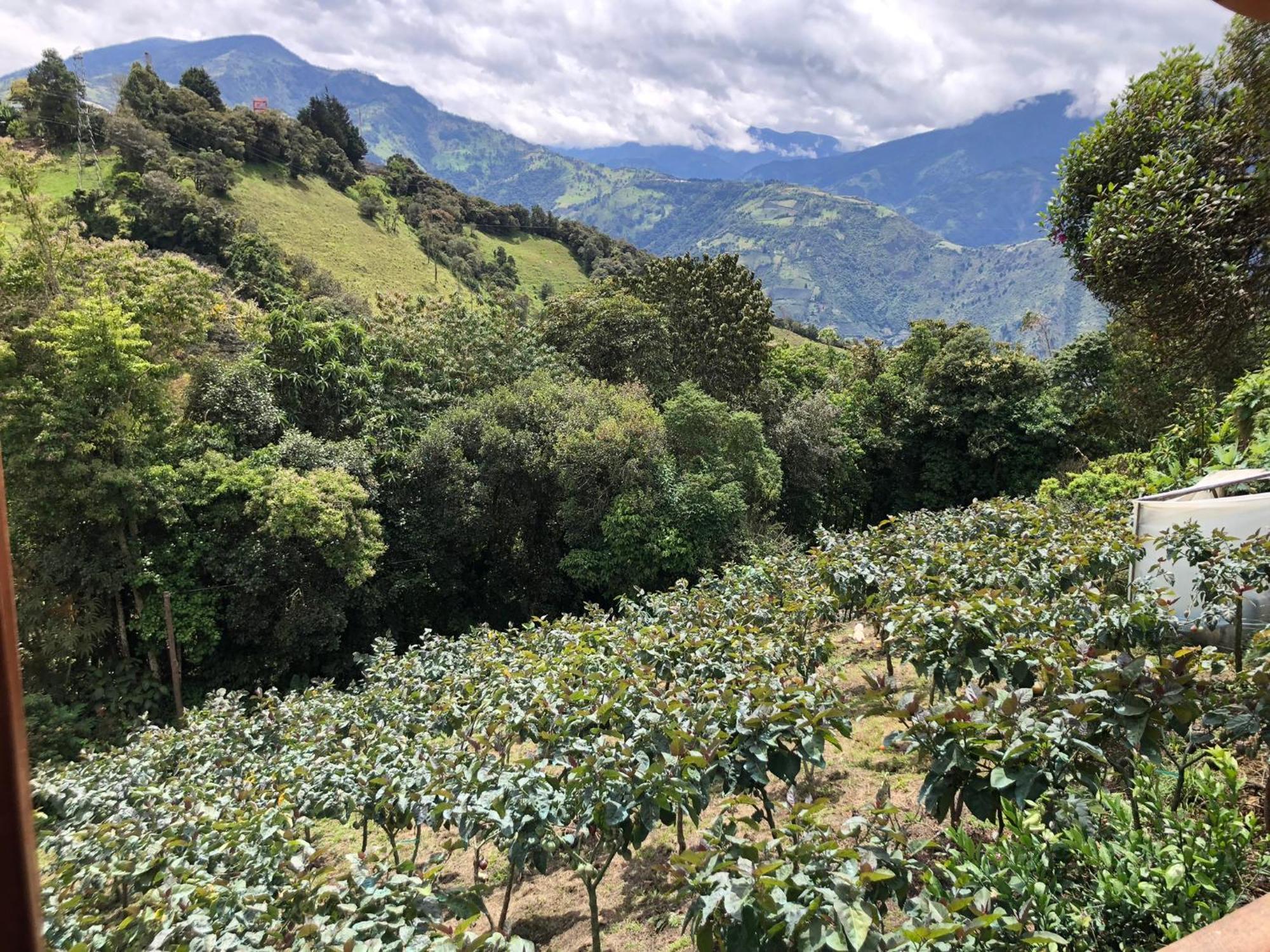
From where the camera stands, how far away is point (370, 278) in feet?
124

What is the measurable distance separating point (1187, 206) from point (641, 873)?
22.6 ft

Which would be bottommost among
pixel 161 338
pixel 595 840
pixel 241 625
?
pixel 241 625

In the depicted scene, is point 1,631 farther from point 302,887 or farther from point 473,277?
point 473,277

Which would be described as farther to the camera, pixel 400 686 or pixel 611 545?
pixel 611 545

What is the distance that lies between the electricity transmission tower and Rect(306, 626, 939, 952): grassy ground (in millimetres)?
37514

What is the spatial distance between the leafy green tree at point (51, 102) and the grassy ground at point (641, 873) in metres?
42.6

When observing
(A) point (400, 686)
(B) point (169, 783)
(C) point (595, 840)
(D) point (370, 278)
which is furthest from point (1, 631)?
(D) point (370, 278)

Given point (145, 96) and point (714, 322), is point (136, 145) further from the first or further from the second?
point (714, 322)

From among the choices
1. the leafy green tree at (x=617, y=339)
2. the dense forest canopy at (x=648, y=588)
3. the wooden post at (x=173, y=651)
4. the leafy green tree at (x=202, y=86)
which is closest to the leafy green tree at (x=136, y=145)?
the leafy green tree at (x=202, y=86)

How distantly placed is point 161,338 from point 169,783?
36.2ft

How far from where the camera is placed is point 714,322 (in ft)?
69.4

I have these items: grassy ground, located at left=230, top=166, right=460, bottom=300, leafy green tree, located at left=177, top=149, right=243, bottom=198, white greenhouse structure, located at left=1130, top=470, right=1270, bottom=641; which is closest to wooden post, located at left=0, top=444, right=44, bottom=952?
white greenhouse structure, located at left=1130, top=470, right=1270, bottom=641

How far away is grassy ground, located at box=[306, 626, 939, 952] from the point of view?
409 cm

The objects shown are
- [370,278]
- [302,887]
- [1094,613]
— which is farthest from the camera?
[370,278]
